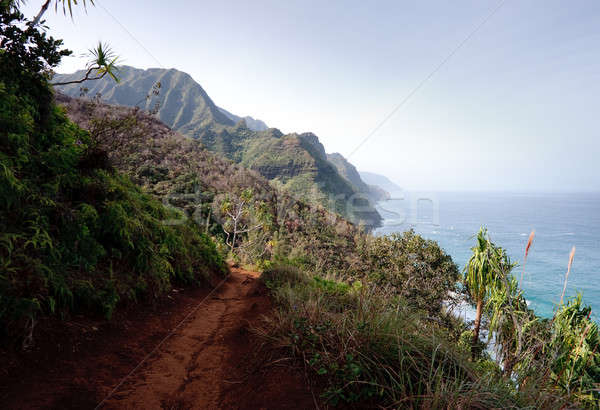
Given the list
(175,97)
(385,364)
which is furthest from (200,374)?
(175,97)

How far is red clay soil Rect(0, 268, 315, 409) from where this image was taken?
6.22ft

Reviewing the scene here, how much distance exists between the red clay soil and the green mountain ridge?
55.0 meters

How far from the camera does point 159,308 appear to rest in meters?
3.93

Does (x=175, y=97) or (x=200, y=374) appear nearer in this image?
(x=200, y=374)

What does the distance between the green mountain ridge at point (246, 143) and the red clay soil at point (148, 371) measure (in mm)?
55025

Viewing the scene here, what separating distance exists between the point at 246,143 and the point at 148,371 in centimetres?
9267

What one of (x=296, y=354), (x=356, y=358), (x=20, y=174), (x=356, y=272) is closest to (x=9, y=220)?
(x=20, y=174)

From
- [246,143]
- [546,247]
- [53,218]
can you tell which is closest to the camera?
[53,218]

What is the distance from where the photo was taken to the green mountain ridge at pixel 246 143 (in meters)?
70.3

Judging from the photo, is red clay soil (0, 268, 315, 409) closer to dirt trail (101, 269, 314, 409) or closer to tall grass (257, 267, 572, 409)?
dirt trail (101, 269, 314, 409)

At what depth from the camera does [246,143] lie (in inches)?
3575

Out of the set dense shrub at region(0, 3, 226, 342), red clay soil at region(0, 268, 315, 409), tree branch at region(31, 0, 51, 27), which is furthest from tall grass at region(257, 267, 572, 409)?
tree branch at region(31, 0, 51, 27)

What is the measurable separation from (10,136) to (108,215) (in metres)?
1.29

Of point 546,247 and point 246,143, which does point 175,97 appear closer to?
point 246,143
